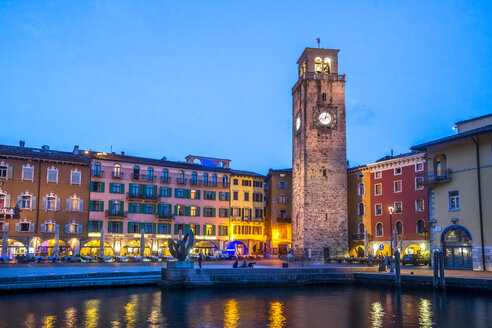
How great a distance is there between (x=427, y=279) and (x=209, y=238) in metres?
34.9

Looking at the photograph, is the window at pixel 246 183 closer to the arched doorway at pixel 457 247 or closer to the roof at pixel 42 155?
the roof at pixel 42 155

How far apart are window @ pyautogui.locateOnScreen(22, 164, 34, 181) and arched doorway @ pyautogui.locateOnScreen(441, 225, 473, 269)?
38.5 m

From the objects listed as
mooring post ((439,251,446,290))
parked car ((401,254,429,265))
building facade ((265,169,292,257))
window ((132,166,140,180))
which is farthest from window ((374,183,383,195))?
mooring post ((439,251,446,290))

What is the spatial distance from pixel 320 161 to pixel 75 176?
2614 centimetres

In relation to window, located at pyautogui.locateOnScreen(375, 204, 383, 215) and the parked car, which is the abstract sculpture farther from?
window, located at pyautogui.locateOnScreen(375, 204, 383, 215)

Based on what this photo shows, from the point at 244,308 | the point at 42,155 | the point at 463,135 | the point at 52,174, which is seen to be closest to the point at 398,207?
the point at 463,135

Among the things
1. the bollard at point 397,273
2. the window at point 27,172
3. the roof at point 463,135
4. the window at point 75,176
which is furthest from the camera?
the window at point 75,176

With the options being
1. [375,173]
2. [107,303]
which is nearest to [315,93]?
[375,173]

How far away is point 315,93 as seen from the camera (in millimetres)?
56062

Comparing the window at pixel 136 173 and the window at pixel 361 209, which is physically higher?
the window at pixel 136 173

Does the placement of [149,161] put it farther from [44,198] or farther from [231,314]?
[231,314]

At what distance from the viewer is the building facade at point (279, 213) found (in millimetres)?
66188

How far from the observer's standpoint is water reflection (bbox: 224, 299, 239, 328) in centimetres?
2023

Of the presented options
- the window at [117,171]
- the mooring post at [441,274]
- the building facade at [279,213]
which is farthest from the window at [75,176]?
the mooring post at [441,274]
